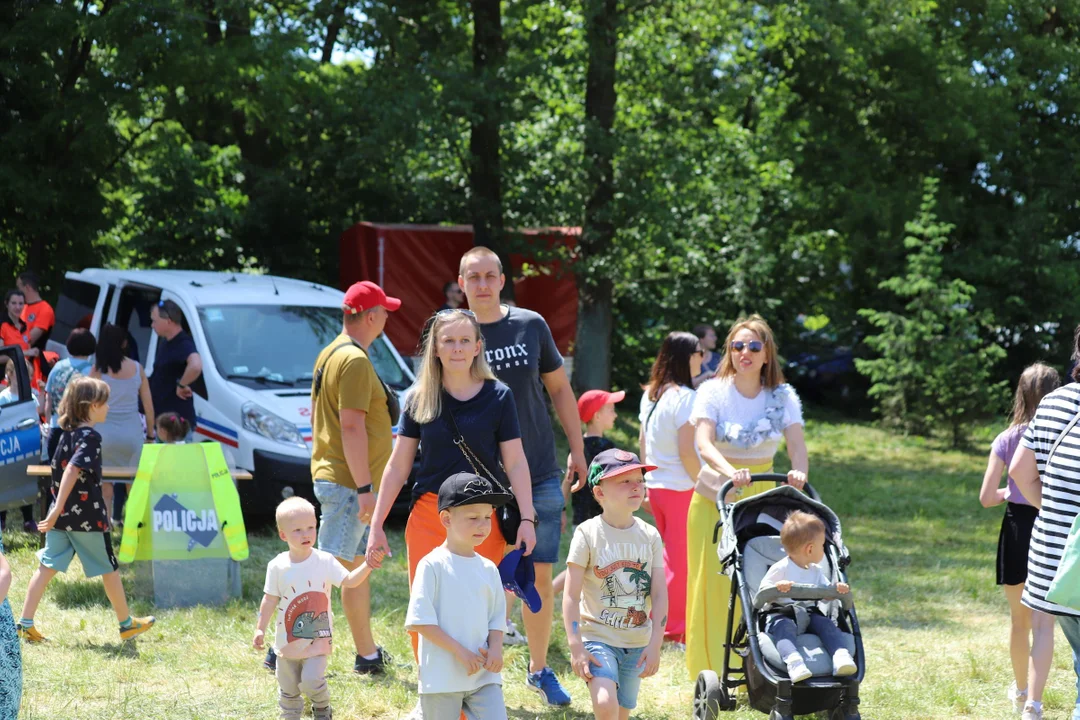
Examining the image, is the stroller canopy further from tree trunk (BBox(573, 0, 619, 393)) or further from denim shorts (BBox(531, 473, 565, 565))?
tree trunk (BBox(573, 0, 619, 393))

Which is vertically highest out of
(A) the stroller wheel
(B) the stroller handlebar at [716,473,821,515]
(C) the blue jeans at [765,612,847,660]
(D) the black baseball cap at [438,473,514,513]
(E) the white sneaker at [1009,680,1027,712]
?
(D) the black baseball cap at [438,473,514,513]

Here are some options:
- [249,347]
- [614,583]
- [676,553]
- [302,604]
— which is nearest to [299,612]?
[302,604]

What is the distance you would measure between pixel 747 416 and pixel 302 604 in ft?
7.64

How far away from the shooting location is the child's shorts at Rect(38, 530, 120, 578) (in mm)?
6559

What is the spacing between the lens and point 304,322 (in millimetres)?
10531

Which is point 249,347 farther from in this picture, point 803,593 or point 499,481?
point 803,593

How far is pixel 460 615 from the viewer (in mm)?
3906

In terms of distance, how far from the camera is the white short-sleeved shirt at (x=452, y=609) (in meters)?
3.89

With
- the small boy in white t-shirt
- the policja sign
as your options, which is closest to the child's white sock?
the small boy in white t-shirt

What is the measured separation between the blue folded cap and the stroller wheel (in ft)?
3.41

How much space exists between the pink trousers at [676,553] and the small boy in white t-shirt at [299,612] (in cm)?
259

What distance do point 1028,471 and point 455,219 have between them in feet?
46.8

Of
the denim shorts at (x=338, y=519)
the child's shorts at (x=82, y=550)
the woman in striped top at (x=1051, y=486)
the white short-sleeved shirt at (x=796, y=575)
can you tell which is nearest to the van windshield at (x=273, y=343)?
the child's shorts at (x=82, y=550)

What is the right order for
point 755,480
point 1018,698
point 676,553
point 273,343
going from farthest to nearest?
1. point 273,343
2. point 676,553
3. point 1018,698
4. point 755,480
